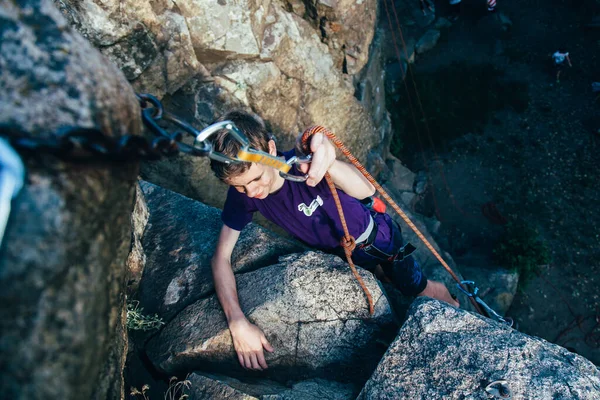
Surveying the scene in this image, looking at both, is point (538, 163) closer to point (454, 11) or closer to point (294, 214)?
point (454, 11)

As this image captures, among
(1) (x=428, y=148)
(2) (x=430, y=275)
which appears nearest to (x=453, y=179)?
(1) (x=428, y=148)

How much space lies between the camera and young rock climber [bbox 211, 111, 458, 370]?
2.33 meters

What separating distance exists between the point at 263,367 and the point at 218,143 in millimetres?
1548

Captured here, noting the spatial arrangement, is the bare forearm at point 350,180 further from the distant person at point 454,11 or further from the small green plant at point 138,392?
the distant person at point 454,11

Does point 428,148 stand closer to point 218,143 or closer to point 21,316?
point 218,143

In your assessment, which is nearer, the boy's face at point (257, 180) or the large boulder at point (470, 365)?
the large boulder at point (470, 365)

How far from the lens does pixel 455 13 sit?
36.7 ft

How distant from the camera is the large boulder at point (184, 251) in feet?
9.96

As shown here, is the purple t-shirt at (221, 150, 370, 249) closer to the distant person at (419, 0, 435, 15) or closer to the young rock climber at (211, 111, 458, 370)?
the young rock climber at (211, 111, 458, 370)

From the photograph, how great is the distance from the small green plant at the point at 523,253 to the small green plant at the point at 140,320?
5.86m

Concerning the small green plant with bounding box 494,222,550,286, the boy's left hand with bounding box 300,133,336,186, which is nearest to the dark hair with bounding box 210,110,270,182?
the boy's left hand with bounding box 300,133,336,186

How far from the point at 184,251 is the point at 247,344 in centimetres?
108

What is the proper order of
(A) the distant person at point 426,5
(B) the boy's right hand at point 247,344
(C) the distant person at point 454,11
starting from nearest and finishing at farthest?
(B) the boy's right hand at point 247,344 < (A) the distant person at point 426,5 < (C) the distant person at point 454,11

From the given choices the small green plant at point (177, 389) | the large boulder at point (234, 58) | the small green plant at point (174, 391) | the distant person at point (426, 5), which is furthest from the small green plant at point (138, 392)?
the distant person at point (426, 5)
